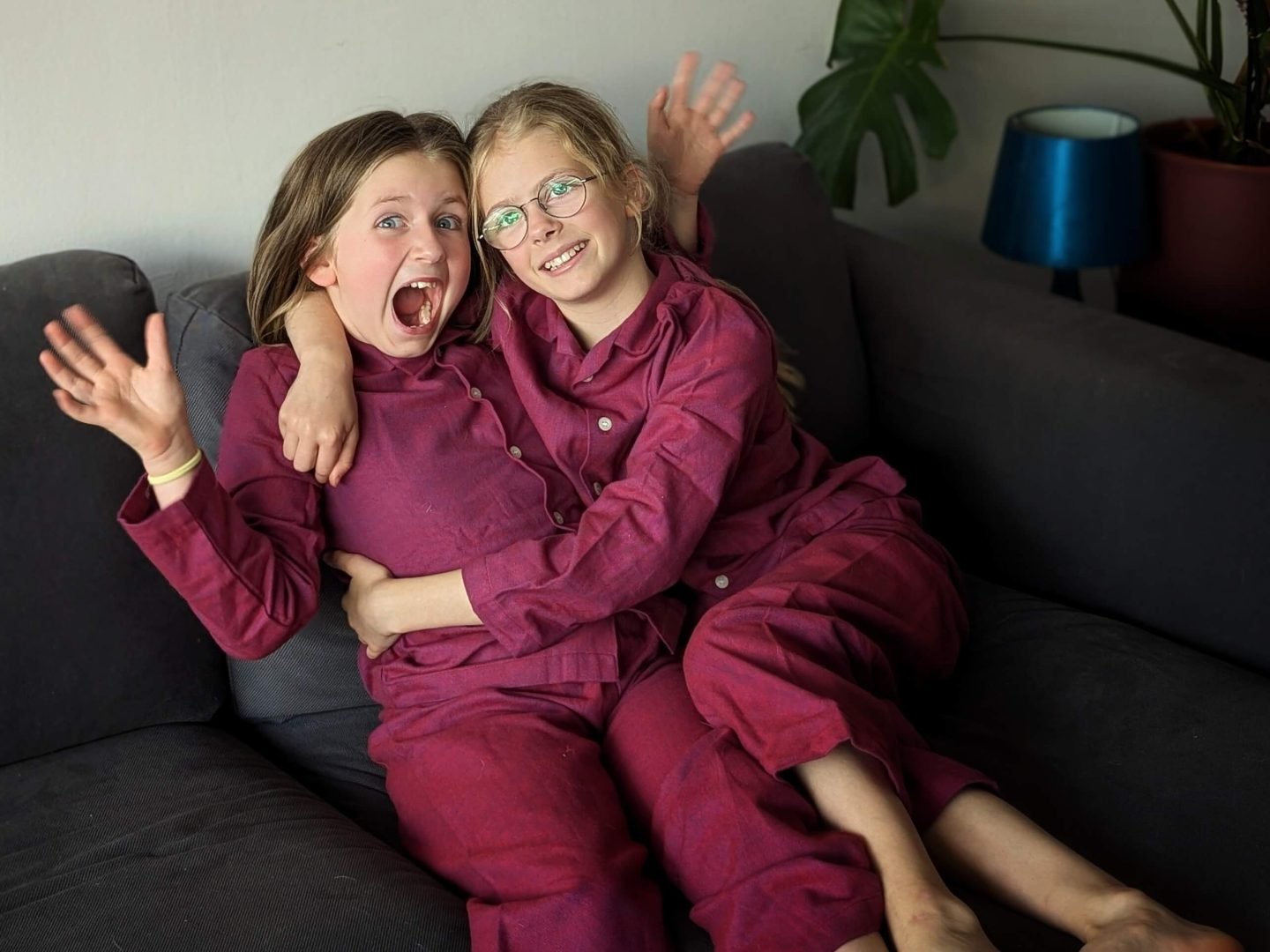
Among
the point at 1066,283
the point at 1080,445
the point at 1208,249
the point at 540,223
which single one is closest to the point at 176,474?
the point at 540,223

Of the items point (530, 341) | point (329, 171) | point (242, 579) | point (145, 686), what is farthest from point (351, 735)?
point (329, 171)

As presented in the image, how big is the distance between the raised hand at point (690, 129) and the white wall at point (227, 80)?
251 millimetres

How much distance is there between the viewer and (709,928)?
1.27m

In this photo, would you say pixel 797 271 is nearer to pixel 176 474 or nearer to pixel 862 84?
pixel 862 84

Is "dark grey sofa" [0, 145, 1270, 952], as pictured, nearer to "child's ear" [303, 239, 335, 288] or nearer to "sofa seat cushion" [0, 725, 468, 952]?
"sofa seat cushion" [0, 725, 468, 952]

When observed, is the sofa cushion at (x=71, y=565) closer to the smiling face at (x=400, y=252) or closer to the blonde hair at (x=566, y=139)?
the smiling face at (x=400, y=252)

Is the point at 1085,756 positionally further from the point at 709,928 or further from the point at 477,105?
the point at 477,105

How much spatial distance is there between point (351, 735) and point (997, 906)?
0.75 meters

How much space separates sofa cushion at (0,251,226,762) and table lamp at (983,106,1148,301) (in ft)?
4.82

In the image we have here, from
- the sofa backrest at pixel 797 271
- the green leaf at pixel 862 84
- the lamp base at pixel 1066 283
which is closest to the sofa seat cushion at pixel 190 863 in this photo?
the sofa backrest at pixel 797 271

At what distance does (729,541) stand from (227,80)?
2.77ft

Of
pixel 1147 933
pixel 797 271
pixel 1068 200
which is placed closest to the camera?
pixel 1147 933

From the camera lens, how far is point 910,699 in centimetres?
163

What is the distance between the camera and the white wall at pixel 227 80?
162 centimetres
